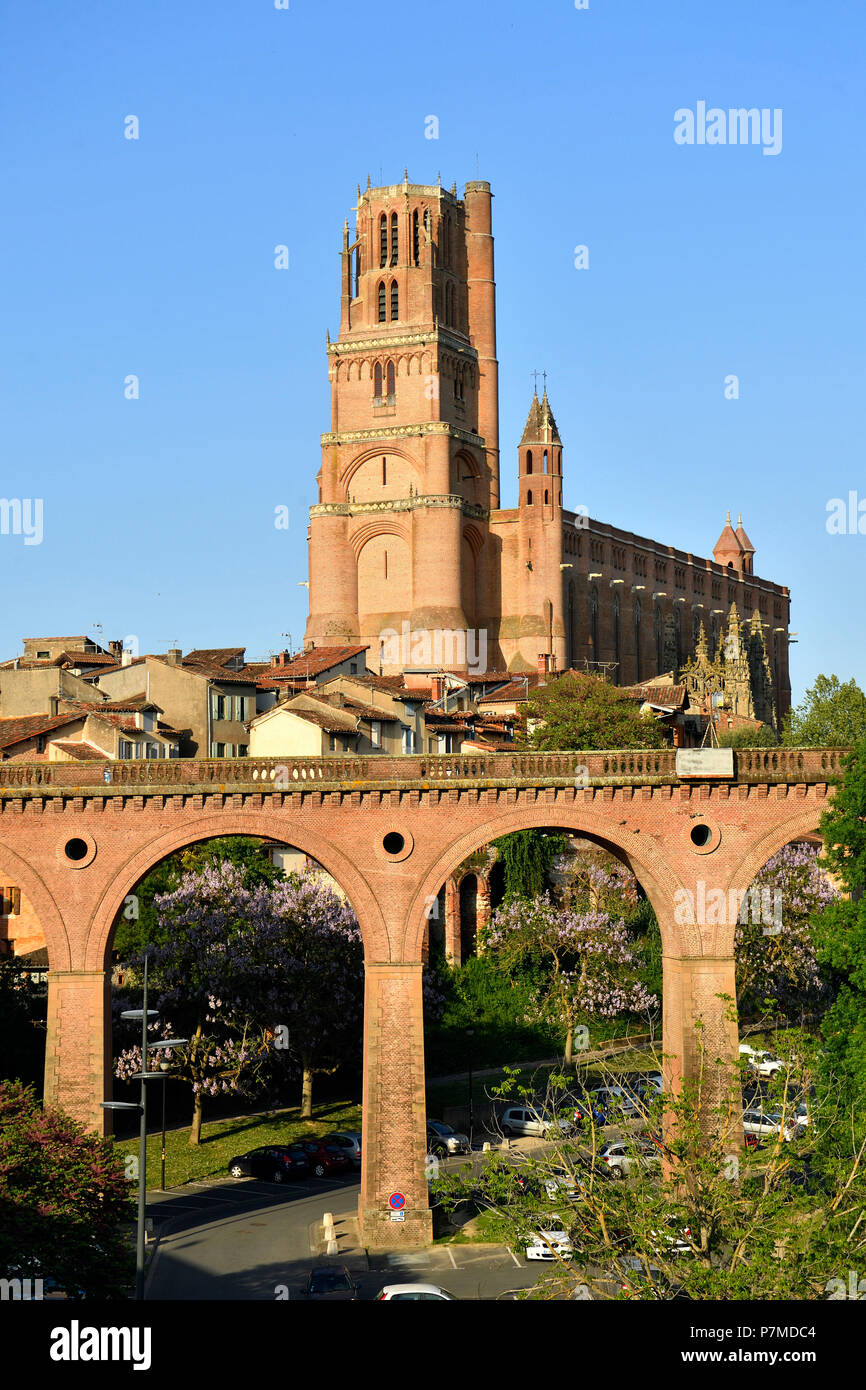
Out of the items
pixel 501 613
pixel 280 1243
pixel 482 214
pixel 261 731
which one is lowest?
pixel 280 1243

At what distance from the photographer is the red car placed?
45.5m

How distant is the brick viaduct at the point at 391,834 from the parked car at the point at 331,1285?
4615 millimetres

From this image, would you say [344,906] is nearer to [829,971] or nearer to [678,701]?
[829,971]

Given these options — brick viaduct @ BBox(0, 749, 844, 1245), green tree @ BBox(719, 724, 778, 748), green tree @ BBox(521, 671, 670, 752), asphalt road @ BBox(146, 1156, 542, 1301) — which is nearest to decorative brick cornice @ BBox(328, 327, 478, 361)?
green tree @ BBox(719, 724, 778, 748)

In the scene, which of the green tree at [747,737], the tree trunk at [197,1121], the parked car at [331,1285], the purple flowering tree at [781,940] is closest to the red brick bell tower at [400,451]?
the green tree at [747,737]

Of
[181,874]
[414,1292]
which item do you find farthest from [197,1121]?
[414,1292]

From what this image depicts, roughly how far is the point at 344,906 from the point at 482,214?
72164 millimetres

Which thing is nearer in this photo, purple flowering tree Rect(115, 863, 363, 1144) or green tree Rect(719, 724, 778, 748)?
purple flowering tree Rect(115, 863, 363, 1144)

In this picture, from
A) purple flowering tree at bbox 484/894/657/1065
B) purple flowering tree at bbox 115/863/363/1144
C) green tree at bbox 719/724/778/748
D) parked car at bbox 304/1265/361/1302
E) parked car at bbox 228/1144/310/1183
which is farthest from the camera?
green tree at bbox 719/724/778/748

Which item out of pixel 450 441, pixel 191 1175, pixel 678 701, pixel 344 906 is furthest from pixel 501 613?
pixel 191 1175

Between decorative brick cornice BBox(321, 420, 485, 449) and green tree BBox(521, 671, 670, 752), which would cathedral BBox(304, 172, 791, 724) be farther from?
green tree BBox(521, 671, 670, 752)

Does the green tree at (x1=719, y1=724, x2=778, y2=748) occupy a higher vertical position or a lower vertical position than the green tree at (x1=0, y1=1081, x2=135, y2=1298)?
higher

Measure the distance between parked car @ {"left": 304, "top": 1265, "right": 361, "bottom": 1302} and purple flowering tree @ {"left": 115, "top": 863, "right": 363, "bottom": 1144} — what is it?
55.3 feet
